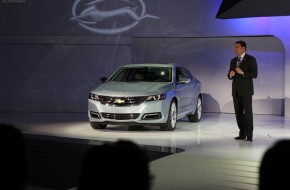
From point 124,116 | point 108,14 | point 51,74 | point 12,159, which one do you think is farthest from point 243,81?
point 51,74

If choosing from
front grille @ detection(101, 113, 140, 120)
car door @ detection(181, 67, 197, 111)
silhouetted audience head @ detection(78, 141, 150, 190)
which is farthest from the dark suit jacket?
silhouetted audience head @ detection(78, 141, 150, 190)

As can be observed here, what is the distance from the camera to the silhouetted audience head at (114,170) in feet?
6.83

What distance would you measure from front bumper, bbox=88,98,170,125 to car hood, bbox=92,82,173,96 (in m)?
0.25

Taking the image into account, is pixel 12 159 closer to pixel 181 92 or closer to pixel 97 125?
pixel 97 125

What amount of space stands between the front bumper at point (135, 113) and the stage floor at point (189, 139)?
297mm

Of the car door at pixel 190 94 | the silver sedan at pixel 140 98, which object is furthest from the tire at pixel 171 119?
the car door at pixel 190 94

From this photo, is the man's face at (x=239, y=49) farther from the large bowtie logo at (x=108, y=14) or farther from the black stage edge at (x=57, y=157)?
the large bowtie logo at (x=108, y=14)

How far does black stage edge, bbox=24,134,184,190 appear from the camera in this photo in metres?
6.51

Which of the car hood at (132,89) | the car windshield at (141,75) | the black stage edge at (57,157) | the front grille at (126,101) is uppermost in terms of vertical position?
the car windshield at (141,75)

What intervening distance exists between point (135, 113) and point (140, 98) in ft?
1.10

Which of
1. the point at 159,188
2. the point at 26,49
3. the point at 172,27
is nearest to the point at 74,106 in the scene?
the point at 26,49

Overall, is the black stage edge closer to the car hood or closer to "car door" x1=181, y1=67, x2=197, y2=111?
the car hood

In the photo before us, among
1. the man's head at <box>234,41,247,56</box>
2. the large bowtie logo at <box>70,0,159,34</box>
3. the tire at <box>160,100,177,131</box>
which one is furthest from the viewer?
the large bowtie logo at <box>70,0,159,34</box>

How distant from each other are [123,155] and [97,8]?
13955 mm
